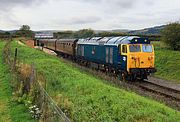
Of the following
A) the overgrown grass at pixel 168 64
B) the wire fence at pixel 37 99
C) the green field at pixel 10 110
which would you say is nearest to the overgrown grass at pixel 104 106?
the wire fence at pixel 37 99

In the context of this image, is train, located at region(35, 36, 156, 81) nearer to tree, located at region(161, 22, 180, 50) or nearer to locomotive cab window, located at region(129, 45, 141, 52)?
locomotive cab window, located at region(129, 45, 141, 52)

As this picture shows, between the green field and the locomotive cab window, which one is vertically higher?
the locomotive cab window

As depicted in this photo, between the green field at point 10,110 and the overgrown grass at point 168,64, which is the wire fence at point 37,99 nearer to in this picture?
the green field at point 10,110

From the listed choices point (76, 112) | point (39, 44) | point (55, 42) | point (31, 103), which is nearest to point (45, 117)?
point (76, 112)

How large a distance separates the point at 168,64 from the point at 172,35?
5.43 m

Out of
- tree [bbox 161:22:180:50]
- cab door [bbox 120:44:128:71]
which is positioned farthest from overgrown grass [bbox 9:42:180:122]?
tree [bbox 161:22:180:50]

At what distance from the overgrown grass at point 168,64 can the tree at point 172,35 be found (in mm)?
907

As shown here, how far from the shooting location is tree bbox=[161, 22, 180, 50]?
38.8 meters

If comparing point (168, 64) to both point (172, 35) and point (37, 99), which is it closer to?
point (172, 35)

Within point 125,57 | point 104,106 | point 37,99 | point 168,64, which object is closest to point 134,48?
point 125,57

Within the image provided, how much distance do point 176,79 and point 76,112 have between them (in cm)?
1841

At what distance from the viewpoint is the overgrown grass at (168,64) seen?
1220 inches

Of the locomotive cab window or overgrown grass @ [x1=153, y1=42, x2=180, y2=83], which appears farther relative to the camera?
overgrown grass @ [x1=153, y1=42, x2=180, y2=83]

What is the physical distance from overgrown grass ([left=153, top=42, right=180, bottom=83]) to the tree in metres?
0.91
